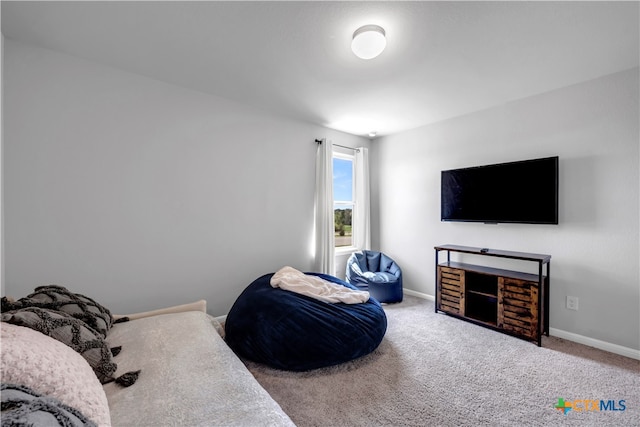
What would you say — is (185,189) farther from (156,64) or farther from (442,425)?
(442,425)

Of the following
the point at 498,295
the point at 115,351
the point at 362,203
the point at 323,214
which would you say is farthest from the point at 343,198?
the point at 115,351

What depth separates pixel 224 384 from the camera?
3.82ft

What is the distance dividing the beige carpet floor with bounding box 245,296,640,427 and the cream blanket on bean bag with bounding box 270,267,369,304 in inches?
19.6

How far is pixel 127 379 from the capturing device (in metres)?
1.18

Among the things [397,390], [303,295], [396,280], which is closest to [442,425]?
[397,390]

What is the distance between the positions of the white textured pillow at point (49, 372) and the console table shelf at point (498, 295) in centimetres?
318

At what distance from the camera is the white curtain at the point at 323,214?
3.79 meters

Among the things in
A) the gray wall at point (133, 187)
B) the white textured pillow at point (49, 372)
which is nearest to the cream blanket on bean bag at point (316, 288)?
the gray wall at point (133, 187)

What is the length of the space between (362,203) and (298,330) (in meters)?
2.70

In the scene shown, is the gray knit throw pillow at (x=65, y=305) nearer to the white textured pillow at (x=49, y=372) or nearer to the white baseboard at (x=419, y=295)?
the white textured pillow at (x=49, y=372)

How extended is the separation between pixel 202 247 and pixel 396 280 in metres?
2.47

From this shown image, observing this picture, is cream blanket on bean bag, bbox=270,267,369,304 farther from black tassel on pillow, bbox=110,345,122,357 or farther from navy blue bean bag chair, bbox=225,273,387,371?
black tassel on pillow, bbox=110,345,122,357

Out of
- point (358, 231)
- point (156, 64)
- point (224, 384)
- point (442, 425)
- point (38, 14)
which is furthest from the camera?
point (358, 231)

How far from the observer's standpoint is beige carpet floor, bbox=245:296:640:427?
1644mm
